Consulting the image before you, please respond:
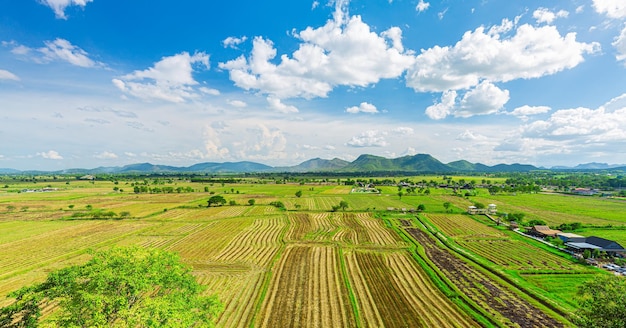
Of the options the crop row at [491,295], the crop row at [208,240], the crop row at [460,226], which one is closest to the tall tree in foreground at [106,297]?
the crop row at [491,295]

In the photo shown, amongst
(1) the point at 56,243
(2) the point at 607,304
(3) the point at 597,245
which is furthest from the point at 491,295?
(1) the point at 56,243

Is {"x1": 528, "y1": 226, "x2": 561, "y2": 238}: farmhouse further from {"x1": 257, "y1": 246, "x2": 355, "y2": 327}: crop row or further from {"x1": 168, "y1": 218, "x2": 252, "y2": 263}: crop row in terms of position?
{"x1": 168, "y1": 218, "x2": 252, "y2": 263}: crop row

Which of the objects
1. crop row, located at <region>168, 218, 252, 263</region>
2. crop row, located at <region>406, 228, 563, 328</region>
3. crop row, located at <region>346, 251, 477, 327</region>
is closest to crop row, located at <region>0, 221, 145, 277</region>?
crop row, located at <region>168, 218, 252, 263</region>

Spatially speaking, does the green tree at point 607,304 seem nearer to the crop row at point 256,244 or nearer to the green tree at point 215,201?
the crop row at point 256,244

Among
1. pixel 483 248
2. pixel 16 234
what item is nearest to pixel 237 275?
pixel 483 248

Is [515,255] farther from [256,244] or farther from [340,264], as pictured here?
[256,244]

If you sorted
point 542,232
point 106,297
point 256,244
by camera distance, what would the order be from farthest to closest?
point 542,232, point 256,244, point 106,297
